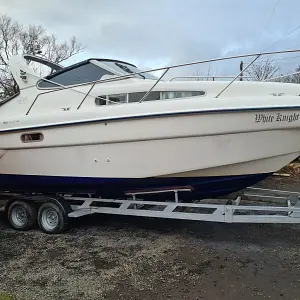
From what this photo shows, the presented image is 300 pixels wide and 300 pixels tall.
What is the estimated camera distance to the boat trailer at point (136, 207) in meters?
4.91

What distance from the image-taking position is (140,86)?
17.0 ft

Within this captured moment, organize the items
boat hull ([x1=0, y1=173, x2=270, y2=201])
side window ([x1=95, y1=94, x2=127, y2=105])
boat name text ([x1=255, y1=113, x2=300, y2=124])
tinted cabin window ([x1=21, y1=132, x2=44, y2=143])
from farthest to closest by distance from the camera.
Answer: tinted cabin window ([x1=21, y1=132, x2=44, y2=143]) < side window ([x1=95, y1=94, x2=127, y2=105]) < boat hull ([x1=0, y1=173, x2=270, y2=201]) < boat name text ([x1=255, y1=113, x2=300, y2=124])

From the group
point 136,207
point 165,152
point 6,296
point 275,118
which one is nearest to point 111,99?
point 165,152

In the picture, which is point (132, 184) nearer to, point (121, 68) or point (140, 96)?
point (140, 96)

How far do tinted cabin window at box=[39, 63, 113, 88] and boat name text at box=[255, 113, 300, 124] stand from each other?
7.64 ft

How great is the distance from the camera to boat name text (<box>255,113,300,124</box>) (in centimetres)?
446

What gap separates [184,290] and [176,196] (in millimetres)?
1713

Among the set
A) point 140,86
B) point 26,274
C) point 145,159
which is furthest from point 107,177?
point 26,274

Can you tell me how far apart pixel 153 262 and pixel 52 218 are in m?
2.08

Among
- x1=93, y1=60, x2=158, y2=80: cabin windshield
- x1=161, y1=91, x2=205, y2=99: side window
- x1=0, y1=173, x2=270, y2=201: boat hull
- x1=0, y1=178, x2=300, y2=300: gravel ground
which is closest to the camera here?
x1=0, y1=178, x2=300, y2=300: gravel ground

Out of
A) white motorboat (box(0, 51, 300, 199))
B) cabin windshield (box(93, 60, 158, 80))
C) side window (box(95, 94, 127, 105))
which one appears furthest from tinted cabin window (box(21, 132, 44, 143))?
cabin windshield (box(93, 60, 158, 80))

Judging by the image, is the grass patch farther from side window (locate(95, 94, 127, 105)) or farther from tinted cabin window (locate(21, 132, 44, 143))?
side window (locate(95, 94, 127, 105))

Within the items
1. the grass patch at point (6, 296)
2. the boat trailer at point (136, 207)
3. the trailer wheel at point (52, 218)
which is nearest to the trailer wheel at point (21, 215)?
the boat trailer at point (136, 207)

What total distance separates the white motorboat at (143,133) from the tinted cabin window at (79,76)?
16 millimetres
